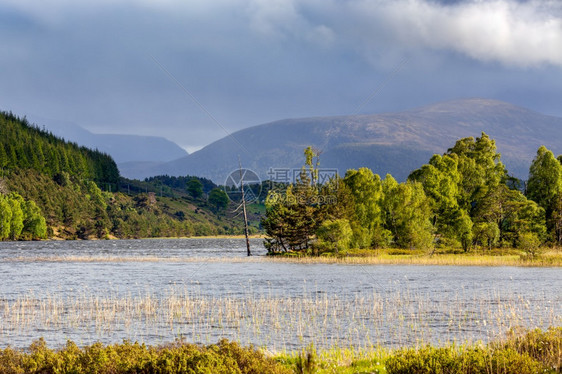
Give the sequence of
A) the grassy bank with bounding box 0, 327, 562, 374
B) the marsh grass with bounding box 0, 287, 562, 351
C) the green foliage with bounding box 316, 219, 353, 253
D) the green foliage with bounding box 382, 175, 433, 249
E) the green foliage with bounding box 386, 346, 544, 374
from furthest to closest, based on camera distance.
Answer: the green foliage with bounding box 382, 175, 433, 249
the green foliage with bounding box 316, 219, 353, 253
the marsh grass with bounding box 0, 287, 562, 351
the green foliage with bounding box 386, 346, 544, 374
the grassy bank with bounding box 0, 327, 562, 374

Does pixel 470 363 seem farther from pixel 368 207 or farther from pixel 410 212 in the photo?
pixel 368 207

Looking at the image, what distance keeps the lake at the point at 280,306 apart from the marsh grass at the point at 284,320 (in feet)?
0.27

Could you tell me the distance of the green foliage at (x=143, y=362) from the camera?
17.4m

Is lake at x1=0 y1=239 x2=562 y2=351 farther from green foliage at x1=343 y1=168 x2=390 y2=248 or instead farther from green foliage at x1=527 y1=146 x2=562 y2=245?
green foliage at x1=527 y1=146 x2=562 y2=245

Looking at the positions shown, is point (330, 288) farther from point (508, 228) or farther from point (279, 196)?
point (508, 228)

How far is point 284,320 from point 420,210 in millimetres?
69258

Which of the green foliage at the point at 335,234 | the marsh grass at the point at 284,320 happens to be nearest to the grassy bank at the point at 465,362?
the marsh grass at the point at 284,320

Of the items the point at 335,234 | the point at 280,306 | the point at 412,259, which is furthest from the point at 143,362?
the point at 412,259

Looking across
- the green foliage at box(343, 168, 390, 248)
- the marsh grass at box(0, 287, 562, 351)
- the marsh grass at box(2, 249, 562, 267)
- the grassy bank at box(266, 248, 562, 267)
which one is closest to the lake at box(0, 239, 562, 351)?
the marsh grass at box(0, 287, 562, 351)

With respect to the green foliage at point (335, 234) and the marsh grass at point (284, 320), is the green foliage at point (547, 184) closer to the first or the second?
the green foliage at point (335, 234)

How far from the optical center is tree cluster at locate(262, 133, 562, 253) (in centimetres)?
9762

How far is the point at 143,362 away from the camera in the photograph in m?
18.0

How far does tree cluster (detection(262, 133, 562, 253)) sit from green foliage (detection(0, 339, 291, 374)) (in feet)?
237

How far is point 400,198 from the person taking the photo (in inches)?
3976
